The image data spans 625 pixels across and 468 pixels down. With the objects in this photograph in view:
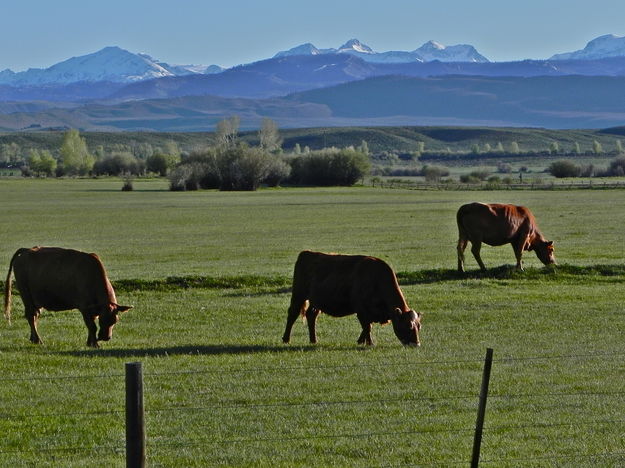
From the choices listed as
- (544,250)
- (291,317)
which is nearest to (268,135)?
(544,250)

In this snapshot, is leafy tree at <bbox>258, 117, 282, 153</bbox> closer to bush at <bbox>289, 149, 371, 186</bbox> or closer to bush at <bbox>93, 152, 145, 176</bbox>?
bush at <bbox>93, 152, 145, 176</bbox>

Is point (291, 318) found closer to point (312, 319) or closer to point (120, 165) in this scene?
point (312, 319)

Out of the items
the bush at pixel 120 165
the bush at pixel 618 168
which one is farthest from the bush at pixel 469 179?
the bush at pixel 120 165

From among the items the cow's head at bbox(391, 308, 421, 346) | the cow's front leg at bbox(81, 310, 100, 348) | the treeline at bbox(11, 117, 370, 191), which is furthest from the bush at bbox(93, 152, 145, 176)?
the cow's head at bbox(391, 308, 421, 346)

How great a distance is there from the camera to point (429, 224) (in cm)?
5678

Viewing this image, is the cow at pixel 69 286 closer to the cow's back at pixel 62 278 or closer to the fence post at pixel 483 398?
the cow's back at pixel 62 278

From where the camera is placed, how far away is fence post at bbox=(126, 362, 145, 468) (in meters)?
7.67

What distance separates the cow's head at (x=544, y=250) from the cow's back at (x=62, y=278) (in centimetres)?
1719

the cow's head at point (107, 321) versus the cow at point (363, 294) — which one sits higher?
the cow at point (363, 294)

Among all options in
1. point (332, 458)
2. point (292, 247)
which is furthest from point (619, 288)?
point (332, 458)

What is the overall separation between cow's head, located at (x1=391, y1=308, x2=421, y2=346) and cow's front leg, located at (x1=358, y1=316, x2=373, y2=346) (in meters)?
0.46

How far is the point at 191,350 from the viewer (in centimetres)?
1764

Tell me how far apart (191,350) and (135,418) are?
990 centimetres

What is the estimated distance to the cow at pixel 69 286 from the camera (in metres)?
17.5
